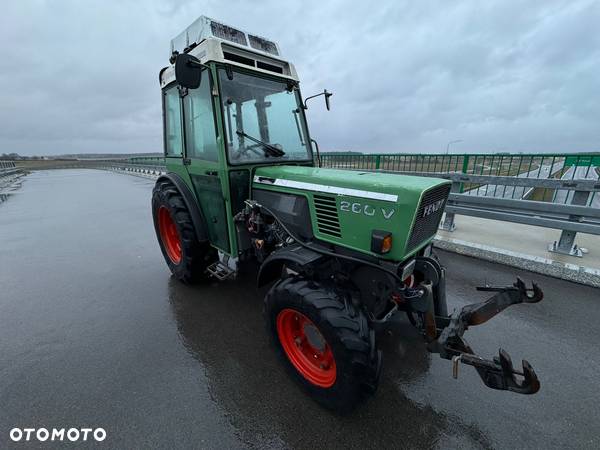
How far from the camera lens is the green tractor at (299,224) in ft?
5.72

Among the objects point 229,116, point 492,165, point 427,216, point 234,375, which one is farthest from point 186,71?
point 492,165

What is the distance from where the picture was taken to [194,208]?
10.3 feet

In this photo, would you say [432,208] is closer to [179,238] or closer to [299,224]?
[299,224]

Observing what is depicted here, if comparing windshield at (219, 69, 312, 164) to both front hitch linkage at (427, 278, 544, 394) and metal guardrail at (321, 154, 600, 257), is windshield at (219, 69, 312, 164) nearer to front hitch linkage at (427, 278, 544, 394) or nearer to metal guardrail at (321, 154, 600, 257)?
front hitch linkage at (427, 278, 544, 394)

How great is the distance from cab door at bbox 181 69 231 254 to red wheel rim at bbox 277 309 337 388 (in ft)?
3.83

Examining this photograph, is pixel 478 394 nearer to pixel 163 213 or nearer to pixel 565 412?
pixel 565 412

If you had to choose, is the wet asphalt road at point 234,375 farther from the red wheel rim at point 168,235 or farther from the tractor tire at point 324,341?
the red wheel rim at point 168,235

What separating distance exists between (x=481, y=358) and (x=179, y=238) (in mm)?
2970

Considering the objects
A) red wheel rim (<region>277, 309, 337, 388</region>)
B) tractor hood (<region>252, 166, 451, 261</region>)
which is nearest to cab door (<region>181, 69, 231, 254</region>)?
tractor hood (<region>252, 166, 451, 261</region>)

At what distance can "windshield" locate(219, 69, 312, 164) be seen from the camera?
259 cm

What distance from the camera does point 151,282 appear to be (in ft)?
11.8

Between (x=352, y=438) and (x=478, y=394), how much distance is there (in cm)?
95

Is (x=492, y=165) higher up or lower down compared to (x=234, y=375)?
higher up

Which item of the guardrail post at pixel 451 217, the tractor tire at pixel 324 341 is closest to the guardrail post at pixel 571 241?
the guardrail post at pixel 451 217
